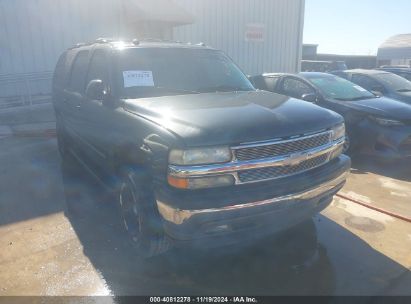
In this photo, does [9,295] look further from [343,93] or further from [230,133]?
[343,93]

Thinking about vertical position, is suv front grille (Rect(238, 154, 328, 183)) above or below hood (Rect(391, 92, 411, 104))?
above

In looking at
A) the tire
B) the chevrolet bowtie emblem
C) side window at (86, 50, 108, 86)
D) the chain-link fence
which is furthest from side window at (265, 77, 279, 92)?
the chain-link fence

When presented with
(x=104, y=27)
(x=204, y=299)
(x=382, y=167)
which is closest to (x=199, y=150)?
(x=204, y=299)

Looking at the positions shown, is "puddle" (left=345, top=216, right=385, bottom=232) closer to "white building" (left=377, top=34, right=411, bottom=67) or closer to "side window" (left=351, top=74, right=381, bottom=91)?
"side window" (left=351, top=74, right=381, bottom=91)

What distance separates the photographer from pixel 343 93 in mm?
6824

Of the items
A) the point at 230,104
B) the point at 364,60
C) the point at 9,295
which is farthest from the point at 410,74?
the point at 364,60

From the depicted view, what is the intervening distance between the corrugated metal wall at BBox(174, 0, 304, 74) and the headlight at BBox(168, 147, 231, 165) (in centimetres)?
1158

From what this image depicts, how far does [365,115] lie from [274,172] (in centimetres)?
398

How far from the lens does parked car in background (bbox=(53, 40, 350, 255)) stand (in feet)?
8.54

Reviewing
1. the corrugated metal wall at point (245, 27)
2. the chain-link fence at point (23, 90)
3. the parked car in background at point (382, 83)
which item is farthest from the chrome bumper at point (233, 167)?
the corrugated metal wall at point (245, 27)

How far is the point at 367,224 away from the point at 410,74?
9.68m

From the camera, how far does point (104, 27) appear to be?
1198 centimetres

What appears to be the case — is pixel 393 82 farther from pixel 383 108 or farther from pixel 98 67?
pixel 98 67

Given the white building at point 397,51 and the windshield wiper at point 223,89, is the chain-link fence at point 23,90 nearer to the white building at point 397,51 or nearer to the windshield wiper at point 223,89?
the windshield wiper at point 223,89
